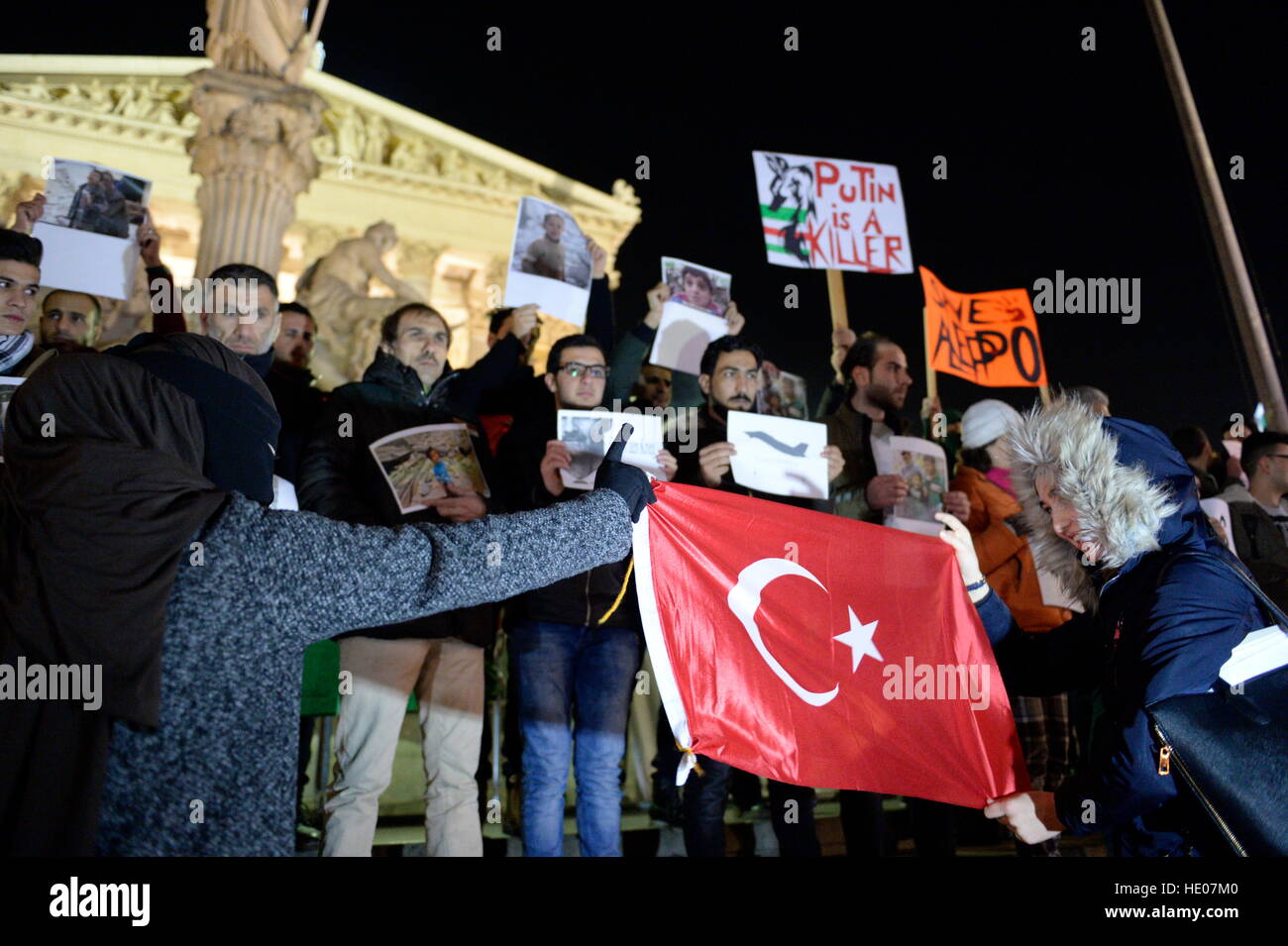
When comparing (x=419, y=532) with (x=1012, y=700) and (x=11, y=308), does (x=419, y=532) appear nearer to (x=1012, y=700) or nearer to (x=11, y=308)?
(x=11, y=308)

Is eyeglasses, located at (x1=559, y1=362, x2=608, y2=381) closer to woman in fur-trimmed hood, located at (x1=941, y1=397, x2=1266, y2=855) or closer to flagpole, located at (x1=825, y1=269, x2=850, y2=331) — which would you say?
woman in fur-trimmed hood, located at (x1=941, y1=397, x2=1266, y2=855)

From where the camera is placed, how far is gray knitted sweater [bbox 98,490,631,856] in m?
1.64

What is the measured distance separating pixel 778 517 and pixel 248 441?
1930 millimetres

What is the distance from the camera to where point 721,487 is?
426cm

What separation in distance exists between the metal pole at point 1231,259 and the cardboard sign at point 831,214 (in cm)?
323

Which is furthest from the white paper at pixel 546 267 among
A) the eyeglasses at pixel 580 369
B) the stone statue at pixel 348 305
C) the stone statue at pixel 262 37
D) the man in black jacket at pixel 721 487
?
the stone statue at pixel 348 305

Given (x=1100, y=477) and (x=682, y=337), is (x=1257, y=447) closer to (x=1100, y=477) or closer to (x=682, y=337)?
(x=682, y=337)

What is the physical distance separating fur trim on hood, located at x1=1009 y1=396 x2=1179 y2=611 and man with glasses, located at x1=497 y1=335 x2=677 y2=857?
1.45 meters

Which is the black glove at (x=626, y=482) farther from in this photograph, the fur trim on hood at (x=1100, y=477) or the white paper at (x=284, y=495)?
the white paper at (x=284, y=495)

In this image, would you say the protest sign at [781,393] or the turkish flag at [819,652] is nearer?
the turkish flag at [819,652]

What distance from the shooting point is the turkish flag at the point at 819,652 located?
3.11 meters
